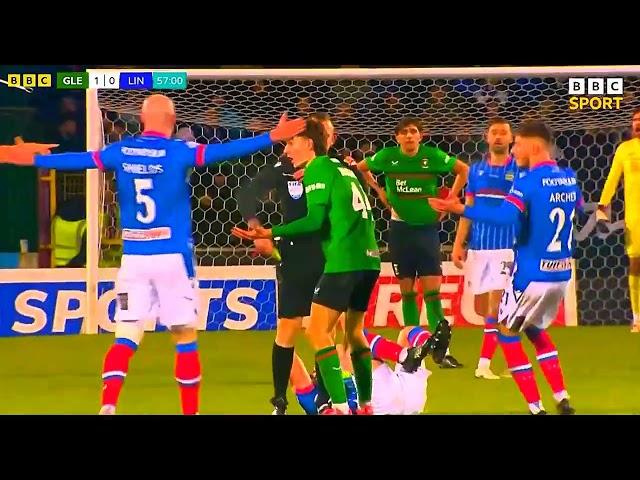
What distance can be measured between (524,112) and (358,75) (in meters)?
1.65

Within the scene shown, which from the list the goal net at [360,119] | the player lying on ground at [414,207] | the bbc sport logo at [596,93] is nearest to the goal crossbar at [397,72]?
the bbc sport logo at [596,93]

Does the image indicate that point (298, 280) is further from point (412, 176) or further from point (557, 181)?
point (412, 176)

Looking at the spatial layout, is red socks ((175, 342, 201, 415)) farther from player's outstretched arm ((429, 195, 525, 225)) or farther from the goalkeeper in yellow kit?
the goalkeeper in yellow kit

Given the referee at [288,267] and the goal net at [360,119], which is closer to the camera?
the referee at [288,267]

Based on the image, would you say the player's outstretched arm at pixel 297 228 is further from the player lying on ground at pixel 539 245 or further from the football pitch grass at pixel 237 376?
the football pitch grass at pixel 237 376

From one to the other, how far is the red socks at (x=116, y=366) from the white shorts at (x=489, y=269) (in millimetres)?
2804

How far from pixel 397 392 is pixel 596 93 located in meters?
3.32

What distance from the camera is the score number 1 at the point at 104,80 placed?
8.80 m

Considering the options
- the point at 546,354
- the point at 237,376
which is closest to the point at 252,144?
the point at 546,354

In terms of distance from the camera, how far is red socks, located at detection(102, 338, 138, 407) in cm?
653

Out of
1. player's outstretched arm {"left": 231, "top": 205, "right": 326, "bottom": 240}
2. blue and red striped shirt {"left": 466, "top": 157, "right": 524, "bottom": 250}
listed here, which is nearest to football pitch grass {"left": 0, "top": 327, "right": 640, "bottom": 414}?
blue and red striped shirt {"left": 466, "top": 157, "right": 524, "bottom": 250}

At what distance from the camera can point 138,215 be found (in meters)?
6.62

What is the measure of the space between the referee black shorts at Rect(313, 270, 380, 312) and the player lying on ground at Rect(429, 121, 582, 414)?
1.99 ft

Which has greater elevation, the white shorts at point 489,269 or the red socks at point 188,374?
the white shorts at point 489,269
